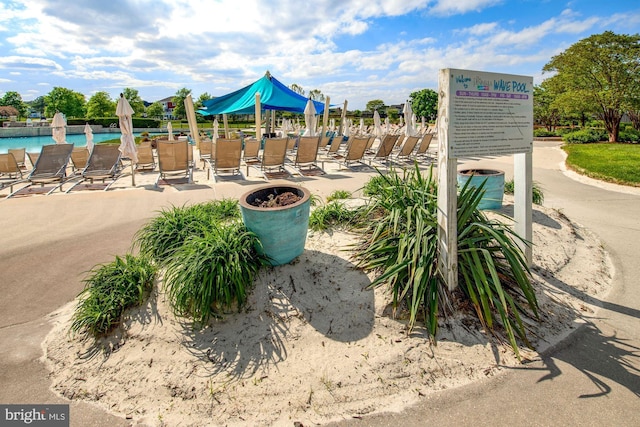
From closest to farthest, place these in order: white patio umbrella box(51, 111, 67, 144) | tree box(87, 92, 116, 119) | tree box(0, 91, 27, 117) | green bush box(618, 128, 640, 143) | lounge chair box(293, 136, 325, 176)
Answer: lounge chair box(293, 136, 325, 176) → white patio umbrella box(51, 111, 67, 144) → green bush box(618, 128, 640, 143) → tree box(87, 92, 116, 119) → tree box(0, 91, 27, 117)

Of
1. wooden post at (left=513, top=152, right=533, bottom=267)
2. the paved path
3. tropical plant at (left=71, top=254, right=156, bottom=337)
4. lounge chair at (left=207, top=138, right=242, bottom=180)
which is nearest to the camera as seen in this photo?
the paved path

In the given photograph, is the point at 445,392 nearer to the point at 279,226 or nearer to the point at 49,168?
the point at 279,226

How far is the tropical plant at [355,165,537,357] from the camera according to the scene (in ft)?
8.22

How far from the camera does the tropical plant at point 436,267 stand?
8.22 ft

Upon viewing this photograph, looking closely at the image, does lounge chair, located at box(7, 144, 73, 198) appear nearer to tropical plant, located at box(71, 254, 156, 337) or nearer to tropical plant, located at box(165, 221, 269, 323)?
tropical plant, located at box(71, 254, 156, 337)

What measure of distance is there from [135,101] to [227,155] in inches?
2872

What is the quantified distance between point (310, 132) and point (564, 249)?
864 cm

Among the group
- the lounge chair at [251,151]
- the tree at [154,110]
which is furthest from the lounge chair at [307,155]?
the tree at [154,110]

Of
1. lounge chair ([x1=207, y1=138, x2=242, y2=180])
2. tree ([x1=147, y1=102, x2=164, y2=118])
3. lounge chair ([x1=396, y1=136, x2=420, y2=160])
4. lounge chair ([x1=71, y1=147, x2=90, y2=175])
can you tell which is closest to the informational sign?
lounge chair ([x1=207, y1=138, x2=242, y2=180])

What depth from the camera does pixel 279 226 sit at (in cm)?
285

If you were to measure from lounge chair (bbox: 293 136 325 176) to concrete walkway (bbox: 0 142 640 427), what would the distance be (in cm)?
378

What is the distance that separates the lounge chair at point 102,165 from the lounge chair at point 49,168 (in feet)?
1.45

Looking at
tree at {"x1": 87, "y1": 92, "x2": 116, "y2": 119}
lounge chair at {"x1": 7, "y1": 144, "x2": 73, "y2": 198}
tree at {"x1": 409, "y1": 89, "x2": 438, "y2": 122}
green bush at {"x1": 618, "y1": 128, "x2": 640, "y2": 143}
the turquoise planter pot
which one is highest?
tree at {"x1": 409, "y1": 89, "x2": 438, "y2": 122}

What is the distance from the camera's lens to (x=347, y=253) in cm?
335
